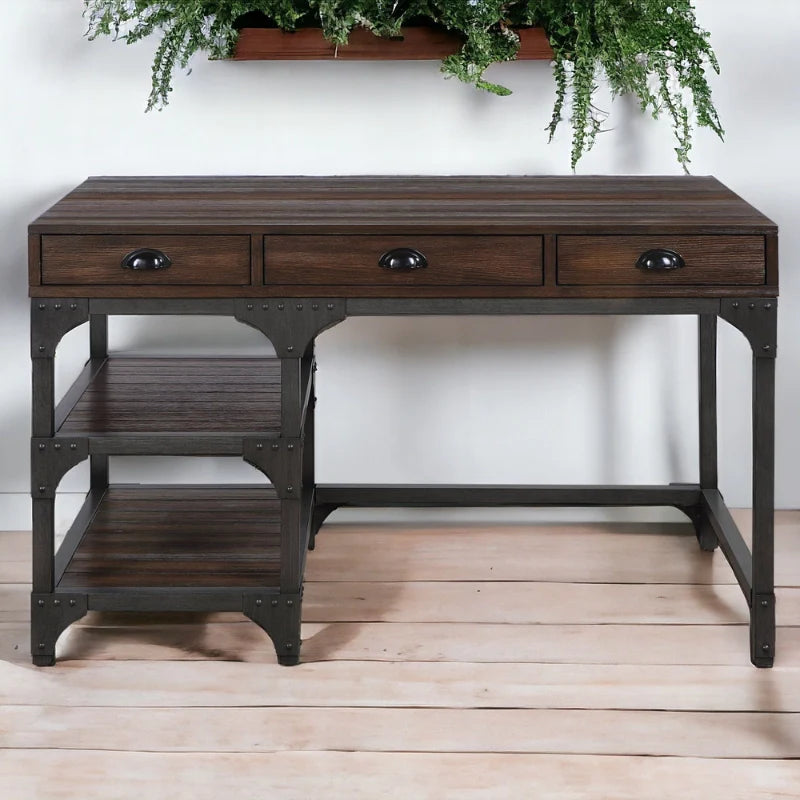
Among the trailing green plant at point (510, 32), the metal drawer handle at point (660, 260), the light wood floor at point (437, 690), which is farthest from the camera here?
the trailing green plant at point (510, 32)

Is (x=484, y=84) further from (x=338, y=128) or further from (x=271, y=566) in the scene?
(x=271, y=566)

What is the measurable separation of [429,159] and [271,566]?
1085 mm

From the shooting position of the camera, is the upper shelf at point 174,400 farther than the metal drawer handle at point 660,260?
Yes

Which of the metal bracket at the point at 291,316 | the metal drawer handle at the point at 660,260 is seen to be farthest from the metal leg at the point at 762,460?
the metal bracket at the point at 291,316

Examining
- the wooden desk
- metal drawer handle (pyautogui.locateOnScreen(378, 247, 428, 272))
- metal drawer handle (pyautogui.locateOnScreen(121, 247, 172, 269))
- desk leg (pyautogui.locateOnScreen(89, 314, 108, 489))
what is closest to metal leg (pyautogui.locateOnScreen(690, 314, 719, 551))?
the wooden desk

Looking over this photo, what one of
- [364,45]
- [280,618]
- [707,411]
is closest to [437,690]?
[280,618]

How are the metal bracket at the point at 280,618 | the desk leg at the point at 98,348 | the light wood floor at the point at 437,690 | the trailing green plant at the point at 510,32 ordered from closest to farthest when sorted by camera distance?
the light wood floor at the point at 437,690
the metal bracket at the point at 280,618
the trailing green plant at the point at 510,32
the desk leg at the point at 98,348

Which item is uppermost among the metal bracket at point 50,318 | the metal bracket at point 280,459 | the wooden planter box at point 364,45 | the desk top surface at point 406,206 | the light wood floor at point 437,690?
the wooden planter box at point 364,45

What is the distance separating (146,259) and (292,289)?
278mm

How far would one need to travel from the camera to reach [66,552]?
2.37 metres

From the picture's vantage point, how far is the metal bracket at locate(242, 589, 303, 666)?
2186mm

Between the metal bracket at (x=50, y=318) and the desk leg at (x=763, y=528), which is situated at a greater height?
the metal bracket at (x=50, y=318)

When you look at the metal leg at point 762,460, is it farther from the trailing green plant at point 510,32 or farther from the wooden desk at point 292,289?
the trailing green plant at point 510,32

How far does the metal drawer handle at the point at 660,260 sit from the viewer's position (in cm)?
208
